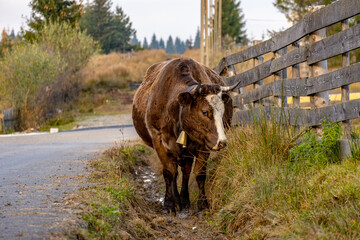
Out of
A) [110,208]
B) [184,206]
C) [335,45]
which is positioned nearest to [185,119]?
[184,206]

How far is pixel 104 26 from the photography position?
7569 centimetres

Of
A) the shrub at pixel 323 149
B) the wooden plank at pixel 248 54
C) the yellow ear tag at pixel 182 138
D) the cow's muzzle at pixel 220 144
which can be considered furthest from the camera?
the wooden plank at pixel 248 54

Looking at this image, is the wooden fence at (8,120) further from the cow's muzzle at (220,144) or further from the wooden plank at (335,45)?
the wooden plank at (335,45)

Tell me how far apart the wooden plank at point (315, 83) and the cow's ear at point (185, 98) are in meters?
1.13

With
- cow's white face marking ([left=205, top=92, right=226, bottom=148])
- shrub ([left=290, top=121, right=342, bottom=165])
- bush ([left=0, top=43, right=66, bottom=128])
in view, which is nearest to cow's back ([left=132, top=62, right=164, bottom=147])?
cow's white face marking ([left=205, top=92, right=226, bottom=148])

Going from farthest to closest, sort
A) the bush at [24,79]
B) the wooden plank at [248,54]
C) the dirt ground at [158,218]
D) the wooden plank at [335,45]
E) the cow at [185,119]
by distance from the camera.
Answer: the bush at [24,79]
the wooden plank at [248,54]
the cow at [185,119]
the wooden plank at [335,45]
the dirt ground at [158,218]

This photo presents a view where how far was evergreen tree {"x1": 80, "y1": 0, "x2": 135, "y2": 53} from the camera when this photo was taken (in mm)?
73500

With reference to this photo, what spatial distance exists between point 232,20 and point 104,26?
18054 millimetres

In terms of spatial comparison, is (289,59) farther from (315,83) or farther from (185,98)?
(185,98)

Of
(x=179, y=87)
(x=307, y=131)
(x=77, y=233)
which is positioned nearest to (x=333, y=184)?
(x=307, y=131)

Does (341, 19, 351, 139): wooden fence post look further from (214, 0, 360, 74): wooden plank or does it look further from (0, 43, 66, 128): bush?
(0, 43, 66, 128): bush

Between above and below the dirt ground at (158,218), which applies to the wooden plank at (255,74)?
above

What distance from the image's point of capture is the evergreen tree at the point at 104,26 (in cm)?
7350

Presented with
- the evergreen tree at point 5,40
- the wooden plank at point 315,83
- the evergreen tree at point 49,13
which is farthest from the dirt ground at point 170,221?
the evergreen tree at point 5,40
